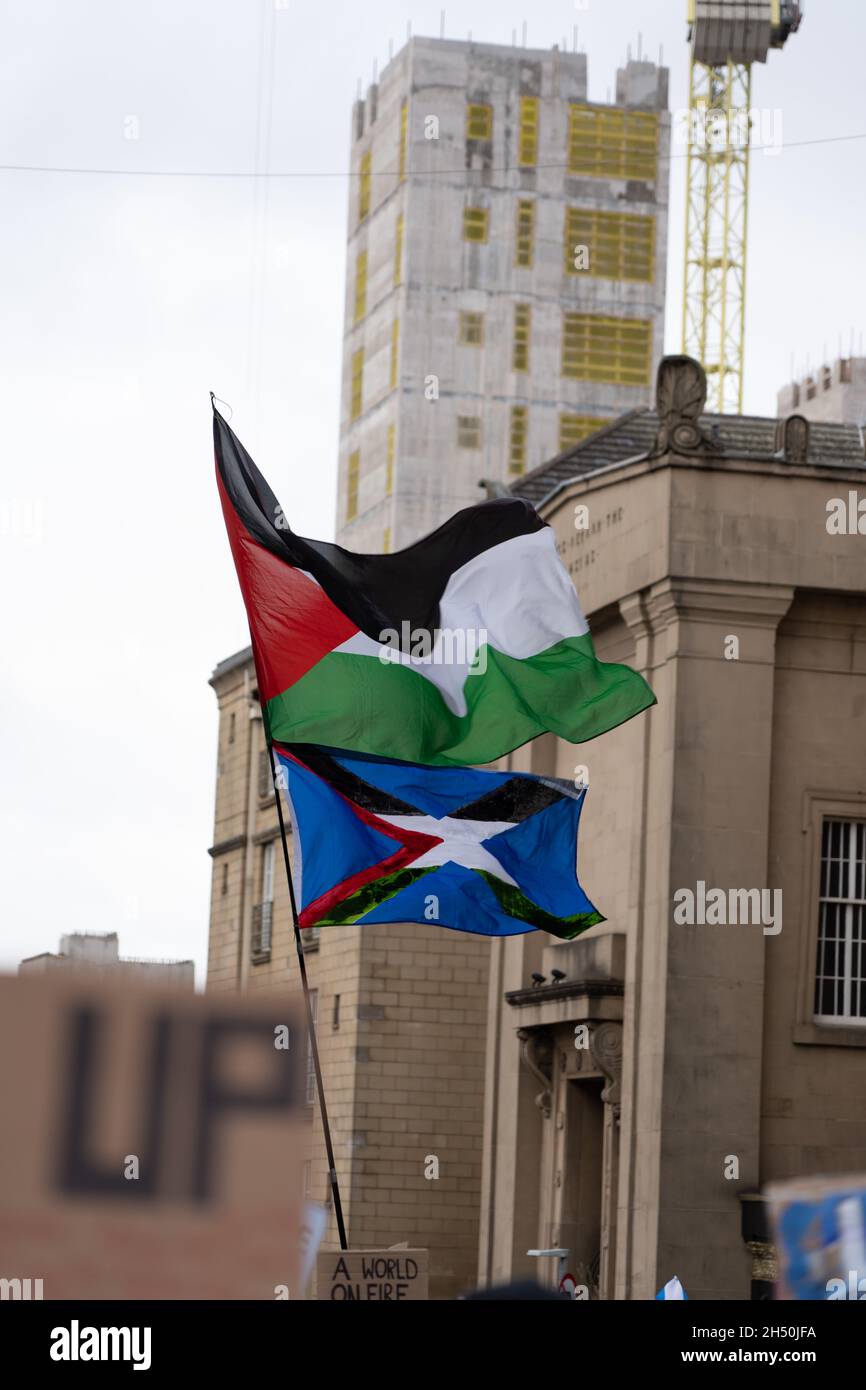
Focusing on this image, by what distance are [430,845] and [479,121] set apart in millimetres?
84423

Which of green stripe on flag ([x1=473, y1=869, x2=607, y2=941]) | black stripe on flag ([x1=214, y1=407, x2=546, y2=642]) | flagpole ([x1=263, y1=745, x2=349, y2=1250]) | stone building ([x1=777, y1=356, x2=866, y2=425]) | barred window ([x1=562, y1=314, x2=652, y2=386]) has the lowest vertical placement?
flagpole ([x1=263, y1=745, x2=349, y2=1250])

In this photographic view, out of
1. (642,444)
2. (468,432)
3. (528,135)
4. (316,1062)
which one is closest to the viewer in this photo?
(316,1062)

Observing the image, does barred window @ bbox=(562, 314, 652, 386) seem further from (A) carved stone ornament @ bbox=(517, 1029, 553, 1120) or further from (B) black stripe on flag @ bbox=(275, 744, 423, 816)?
(B) black stripe on flag @ bbox=(275, 744, 423, 816)

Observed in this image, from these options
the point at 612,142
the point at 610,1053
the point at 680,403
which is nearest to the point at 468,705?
the point at 610,1053

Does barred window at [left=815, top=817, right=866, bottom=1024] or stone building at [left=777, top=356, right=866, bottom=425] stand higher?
stone building at [left=777, top=356, right=866, bottom=425]

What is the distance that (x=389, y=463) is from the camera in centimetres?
9581

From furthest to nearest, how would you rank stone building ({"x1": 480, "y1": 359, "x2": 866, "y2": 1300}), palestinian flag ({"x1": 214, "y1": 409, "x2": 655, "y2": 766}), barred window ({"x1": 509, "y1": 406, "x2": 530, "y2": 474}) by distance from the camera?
barred window ({"x1": 509, "y1": 406, "x2": 530, "y2": 474})
stone building ({"x1": 480, "y1": 359, "x2": 866, "y2": 1300})
palestinian flag ({"x1": 214, "y1": 409, "x2": 655, "y2": 766})

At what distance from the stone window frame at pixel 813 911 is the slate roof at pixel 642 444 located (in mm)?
8402

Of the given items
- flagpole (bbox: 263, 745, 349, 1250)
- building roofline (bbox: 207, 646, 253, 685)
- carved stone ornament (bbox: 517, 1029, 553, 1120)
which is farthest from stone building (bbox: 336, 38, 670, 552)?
flagpole (bbox: 263, 745, 349, 1250)

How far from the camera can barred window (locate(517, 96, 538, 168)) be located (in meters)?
94.8

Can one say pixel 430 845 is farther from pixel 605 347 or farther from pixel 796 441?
pixel 605 347

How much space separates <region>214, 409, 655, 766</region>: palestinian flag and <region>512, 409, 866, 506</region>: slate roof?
16.4 meters

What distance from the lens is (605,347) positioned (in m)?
94.6
